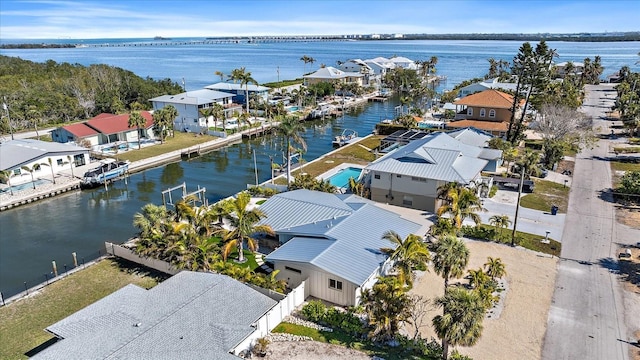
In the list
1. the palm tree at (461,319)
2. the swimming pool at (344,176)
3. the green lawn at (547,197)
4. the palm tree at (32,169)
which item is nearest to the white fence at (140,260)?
the palm tree at (461,319)

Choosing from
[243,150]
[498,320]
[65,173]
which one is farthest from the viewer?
[243,150]

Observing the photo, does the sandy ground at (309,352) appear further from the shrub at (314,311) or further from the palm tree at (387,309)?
the shrub at (314,311)

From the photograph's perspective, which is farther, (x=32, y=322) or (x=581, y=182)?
(x=581, y=182)

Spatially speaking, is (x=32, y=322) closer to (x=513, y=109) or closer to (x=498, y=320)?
(x=498, y=320)

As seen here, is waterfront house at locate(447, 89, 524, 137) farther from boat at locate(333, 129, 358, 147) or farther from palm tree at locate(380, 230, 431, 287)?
palm tree at locate(380, 230, 431, 287)

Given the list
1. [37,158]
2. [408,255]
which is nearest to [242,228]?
[408,255]

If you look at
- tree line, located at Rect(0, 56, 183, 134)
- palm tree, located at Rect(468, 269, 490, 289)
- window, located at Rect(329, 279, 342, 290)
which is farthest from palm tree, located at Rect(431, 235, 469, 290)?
tree line, located at Rect(0, 56, 183, 134)

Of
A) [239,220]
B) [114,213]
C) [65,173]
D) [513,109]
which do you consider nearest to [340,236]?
[239,220]
